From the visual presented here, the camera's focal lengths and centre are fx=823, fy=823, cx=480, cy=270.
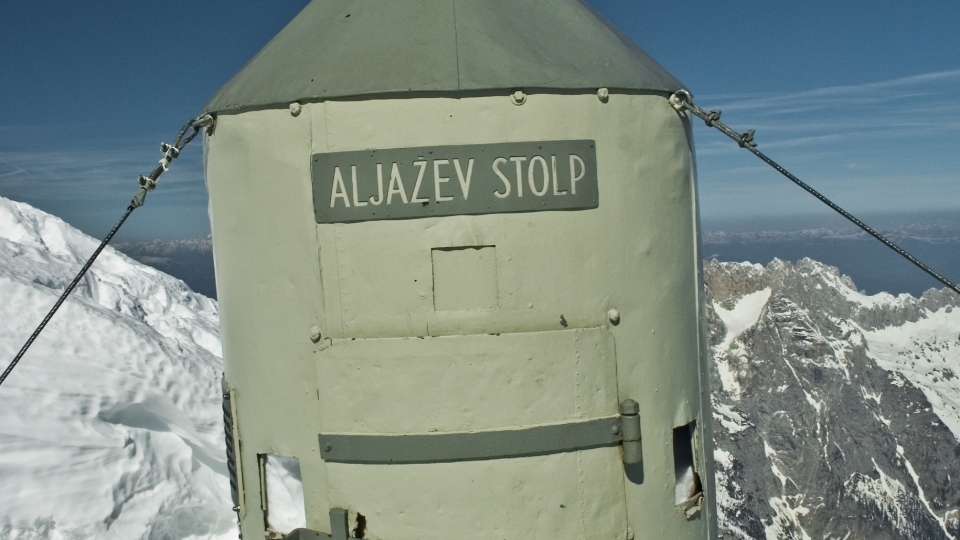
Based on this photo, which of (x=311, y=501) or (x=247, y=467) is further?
(x=247, y=467)

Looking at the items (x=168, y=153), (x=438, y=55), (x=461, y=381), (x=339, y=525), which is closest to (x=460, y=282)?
(x=461, y=381)

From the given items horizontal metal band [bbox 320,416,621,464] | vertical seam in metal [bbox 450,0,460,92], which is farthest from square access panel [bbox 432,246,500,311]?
vertical seam in metal [bbox 450,0,460,92]

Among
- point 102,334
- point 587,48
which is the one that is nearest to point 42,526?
point 102,334

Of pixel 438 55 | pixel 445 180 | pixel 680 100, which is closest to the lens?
pixel 445 180

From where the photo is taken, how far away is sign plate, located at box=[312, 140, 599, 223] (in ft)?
13.1

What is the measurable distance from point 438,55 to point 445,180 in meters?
0.66

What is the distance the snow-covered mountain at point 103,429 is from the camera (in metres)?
7.66

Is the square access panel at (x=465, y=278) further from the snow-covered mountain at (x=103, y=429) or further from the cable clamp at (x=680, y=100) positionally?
the snow-covered mountain at (x=103, y=429)

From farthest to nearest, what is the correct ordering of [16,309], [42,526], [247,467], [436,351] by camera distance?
[16,309], [42,526], [247,467], [436,351]

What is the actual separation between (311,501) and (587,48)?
9.23ft

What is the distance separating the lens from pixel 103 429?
27.7 ft

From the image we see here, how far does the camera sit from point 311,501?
14.2 ft

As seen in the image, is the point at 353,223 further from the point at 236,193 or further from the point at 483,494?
the point at 483,494

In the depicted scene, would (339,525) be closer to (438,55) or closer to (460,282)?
(460,282)
